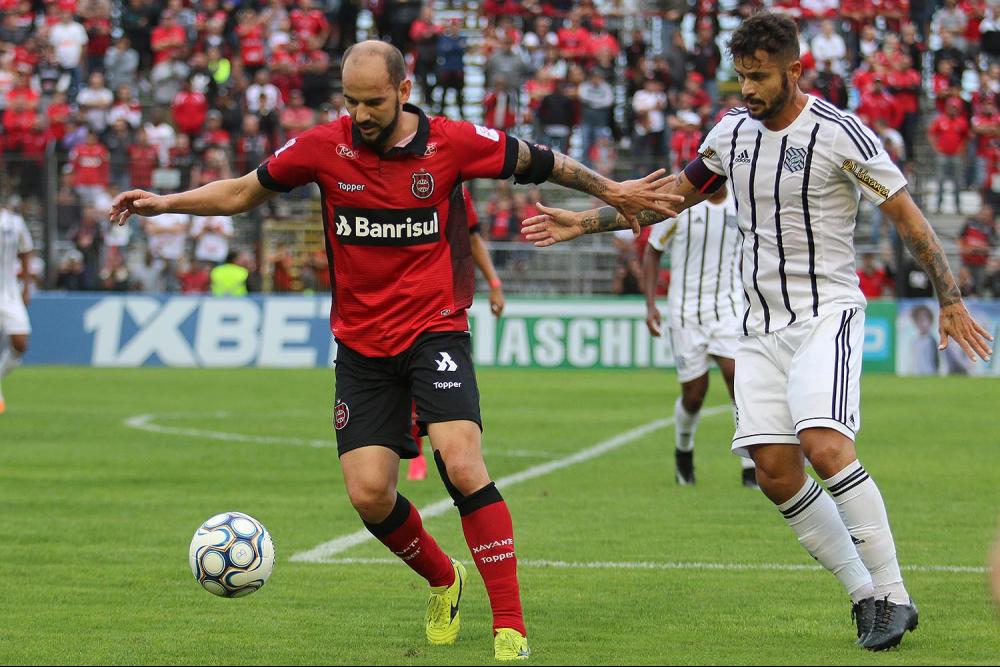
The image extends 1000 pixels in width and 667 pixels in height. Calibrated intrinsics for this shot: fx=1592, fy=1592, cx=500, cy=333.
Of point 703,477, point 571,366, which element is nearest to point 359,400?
point 703,477

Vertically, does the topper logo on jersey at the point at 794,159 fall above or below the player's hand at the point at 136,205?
above

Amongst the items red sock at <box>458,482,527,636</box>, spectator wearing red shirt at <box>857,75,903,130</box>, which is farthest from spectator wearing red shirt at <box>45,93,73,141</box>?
red sock at <box>458,482,527,636</box>

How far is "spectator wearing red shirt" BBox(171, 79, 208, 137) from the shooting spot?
28328 millimetres

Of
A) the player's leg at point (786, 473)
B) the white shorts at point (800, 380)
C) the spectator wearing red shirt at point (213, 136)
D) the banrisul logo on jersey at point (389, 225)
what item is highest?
the banrisul logo on jersey at point (389, 225)

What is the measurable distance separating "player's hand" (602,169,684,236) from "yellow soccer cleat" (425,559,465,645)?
166 cm

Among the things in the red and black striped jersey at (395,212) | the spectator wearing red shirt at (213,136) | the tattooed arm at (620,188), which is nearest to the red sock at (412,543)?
the red and black striped jersey at (395,212)

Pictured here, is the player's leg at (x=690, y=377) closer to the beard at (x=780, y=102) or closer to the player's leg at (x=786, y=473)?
the player's leg at (x=786, y=473)

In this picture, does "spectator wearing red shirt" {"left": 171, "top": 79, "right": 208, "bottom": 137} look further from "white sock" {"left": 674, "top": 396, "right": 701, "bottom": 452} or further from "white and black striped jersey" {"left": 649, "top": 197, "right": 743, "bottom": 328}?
"white sock" {"left": 674, "top": 396, "right": 701, "bottom": 452}

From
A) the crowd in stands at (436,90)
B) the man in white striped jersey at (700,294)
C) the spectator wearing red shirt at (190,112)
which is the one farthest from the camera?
the spectator wearing red shirt at (190,112)

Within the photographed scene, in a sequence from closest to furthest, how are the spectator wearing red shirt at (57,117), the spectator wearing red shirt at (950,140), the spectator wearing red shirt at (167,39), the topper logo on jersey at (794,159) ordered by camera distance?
the topper logo on jersey at (794,159), the spectator wearing red shirt at (950,140), the spectator wearing red shirt at (57,117), the spectator wearing red shirt at (167,39)

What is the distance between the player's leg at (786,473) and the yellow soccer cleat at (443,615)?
127 centimetres

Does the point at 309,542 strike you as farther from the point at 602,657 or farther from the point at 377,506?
the point at 602,657

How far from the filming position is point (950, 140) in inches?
1030

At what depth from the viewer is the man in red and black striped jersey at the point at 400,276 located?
6043mm
